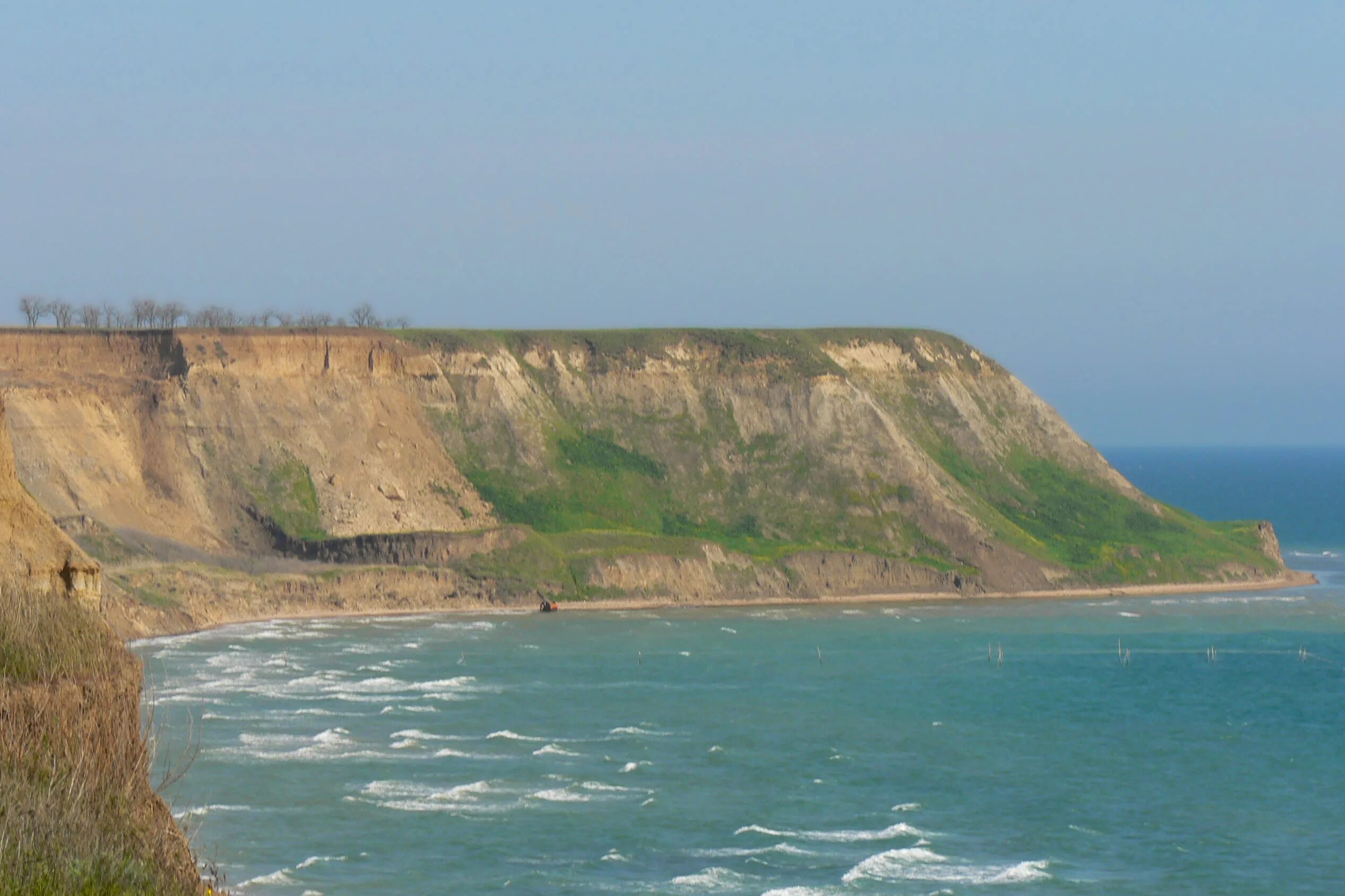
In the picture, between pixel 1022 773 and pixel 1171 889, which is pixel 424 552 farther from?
pixel 1171 889

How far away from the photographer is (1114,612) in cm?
9825

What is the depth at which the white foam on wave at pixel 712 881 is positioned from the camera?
3978 centimetres

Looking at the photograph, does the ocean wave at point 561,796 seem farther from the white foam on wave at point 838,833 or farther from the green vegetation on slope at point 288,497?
the green vegetation on slope at point 288,497

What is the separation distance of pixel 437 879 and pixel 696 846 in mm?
6605

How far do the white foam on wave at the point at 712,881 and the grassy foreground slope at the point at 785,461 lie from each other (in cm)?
5902

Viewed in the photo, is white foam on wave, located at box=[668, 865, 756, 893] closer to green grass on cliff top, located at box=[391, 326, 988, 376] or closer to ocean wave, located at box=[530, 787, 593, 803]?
ocean wave, located at box=[530, 787, 593, 803]

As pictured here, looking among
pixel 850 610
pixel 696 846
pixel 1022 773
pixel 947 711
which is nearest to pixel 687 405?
pixel 850 610

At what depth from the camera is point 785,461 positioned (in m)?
115

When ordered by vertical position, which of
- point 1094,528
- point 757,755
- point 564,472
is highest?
point 564,472

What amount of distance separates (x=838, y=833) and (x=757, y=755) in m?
10.9

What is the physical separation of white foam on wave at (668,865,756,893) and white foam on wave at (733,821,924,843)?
3833mm

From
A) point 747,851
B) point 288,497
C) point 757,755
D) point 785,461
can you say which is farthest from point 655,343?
point 747,851

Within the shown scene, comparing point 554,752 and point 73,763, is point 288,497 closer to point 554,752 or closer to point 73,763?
point 554,752

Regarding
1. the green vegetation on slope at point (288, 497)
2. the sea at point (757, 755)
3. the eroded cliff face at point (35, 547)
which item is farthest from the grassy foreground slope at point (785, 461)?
the eroded cliff face at point (35, 547)
